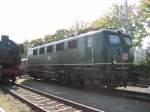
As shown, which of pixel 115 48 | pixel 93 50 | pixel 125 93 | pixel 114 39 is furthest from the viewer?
pixel 93 50

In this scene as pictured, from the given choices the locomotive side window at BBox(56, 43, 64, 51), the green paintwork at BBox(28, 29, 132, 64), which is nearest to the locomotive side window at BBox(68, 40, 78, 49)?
the green paintwork at BBox(28, 29, 132, 64)

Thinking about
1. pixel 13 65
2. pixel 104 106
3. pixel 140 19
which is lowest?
pixel 104 106

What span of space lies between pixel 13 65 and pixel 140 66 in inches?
389

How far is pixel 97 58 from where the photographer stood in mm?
17906

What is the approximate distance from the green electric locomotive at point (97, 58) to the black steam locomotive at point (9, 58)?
4.03m

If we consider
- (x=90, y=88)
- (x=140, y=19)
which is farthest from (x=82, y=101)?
(x=140, y=19)

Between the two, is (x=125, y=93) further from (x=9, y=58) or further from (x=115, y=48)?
(x=9, y=58)

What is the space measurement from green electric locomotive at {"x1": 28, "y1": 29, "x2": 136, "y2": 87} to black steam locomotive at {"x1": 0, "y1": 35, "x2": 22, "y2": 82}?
4033mm

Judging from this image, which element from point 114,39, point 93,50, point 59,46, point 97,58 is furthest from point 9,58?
point 114,39

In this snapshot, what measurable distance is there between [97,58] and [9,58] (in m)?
9.47

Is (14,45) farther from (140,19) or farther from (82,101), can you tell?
(140,19)

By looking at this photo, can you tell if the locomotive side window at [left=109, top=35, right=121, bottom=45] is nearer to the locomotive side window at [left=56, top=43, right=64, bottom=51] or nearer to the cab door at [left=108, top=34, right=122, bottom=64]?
the cab door at [left=108, top=34, right=122, bottom=64]

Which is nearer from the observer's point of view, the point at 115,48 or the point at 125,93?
the point at 125,93

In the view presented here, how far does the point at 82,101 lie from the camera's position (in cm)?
1463
